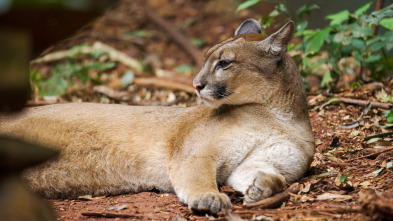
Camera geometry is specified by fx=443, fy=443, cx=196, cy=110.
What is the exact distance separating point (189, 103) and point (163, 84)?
155 cm

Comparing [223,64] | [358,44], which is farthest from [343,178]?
[358,44]

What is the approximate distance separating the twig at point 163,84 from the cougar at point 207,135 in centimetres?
393

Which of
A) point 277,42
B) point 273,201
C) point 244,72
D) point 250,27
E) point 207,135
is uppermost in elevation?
point 250,27

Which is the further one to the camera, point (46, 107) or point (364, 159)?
point (46, 107)

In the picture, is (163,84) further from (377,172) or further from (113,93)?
(377,172)

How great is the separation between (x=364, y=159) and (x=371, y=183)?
0.85 metres

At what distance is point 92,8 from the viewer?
1.76 meters

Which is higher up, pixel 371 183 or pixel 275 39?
pixel 275 39

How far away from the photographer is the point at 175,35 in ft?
44.5

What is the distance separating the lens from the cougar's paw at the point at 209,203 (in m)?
3.74

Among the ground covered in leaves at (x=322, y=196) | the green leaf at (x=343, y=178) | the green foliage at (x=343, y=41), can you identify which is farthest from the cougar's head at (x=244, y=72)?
the green foliage at (x=343, y=41)

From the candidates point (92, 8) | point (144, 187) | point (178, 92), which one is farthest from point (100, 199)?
point (178, 92)

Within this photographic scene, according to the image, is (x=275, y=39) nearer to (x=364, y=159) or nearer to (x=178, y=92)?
(x=364, y=159)

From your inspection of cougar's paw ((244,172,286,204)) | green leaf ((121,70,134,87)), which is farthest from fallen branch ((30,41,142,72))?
cougar's paw ((244,172,286,204))
